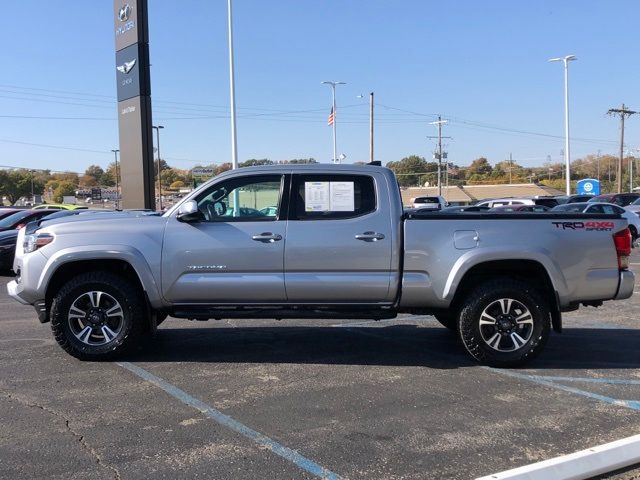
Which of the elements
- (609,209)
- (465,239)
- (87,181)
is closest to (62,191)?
(87,181)

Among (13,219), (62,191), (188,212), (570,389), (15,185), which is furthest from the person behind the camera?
(62,191)

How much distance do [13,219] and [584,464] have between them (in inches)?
588

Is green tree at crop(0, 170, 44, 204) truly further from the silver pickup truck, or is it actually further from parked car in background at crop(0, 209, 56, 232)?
the silver pickup truck

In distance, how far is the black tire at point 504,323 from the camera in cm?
557

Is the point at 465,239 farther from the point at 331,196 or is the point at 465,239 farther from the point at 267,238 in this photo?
the point at 267,238

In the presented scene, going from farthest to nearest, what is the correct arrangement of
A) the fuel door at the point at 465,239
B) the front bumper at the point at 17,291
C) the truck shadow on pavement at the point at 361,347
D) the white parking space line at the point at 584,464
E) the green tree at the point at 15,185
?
the green tree at the point at 15,185 → the truck shadow on pavement at the point at 361,347 → the front bumper at the point at 17,291 → the fuel door at the point at 465,239 → the white parking space line at the point at 584,464

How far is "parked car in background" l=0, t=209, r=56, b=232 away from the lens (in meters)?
14.4

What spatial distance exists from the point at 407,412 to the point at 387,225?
73.0 inches

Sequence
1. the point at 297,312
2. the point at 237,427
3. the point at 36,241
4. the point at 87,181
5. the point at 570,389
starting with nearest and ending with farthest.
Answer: the point at 237,427, the point at 570,389, the point at 297,312, the point at 36,241, the point at 87,181

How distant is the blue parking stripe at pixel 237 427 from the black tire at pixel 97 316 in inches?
12.1

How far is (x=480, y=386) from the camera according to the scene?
202 inches

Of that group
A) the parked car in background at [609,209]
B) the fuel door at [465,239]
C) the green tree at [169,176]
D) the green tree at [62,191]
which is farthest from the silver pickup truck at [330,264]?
the green tree at [62,191]

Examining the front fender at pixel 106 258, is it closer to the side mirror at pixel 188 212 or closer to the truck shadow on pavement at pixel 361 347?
the side mirror at pixel 188 212

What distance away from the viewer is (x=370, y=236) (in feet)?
18.2
